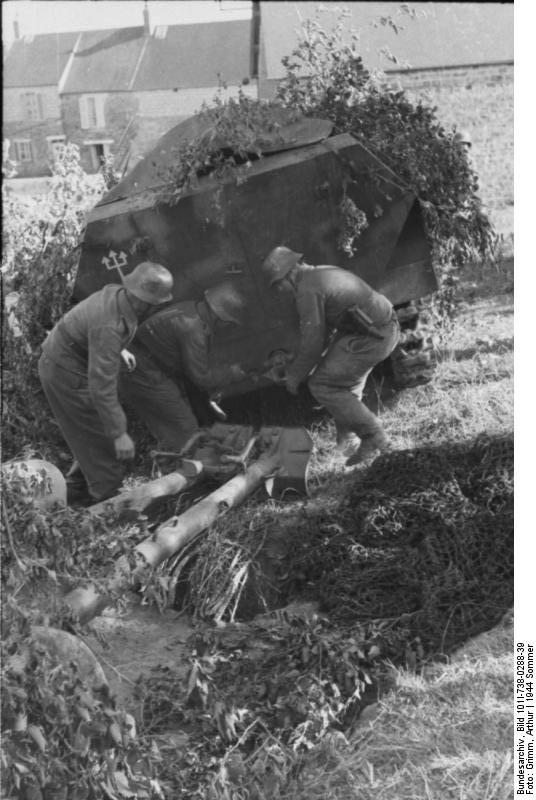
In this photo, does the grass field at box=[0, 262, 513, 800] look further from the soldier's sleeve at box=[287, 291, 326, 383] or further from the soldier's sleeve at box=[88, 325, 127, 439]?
the soldier's sleeve at box=[88, 325, 127, 439]

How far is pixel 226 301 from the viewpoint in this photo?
652 cm

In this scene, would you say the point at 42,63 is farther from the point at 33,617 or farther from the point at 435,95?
the point at 33,617

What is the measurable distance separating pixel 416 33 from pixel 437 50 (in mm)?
189

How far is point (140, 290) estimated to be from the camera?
245 inches

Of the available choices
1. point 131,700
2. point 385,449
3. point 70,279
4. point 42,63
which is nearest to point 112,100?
point 42,63

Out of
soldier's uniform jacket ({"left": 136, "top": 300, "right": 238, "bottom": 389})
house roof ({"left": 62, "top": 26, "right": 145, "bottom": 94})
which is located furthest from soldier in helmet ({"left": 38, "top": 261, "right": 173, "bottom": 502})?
house roof ({"left": 62, "top": 26, "right": 145, "bottom": 94})

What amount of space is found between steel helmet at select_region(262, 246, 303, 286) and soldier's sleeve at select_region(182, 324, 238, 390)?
0.47m

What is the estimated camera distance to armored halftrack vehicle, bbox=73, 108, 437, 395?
6.32 metres

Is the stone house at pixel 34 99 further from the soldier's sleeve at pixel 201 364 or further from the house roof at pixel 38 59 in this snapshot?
the soldier's sleeve at pixel 201 364

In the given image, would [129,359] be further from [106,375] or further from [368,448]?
[368,448]

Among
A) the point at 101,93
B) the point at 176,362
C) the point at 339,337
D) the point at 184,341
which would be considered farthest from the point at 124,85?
the point at 339,337

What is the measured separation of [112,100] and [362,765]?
12.3 ft

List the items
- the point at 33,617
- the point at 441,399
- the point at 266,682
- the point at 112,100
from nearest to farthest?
1. the point at 33,617
2. the point at 266,682
3. the point at 112,100
4. the point at 441,399

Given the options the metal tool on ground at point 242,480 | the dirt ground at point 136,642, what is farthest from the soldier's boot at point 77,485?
the dirt ground at point 136,642
